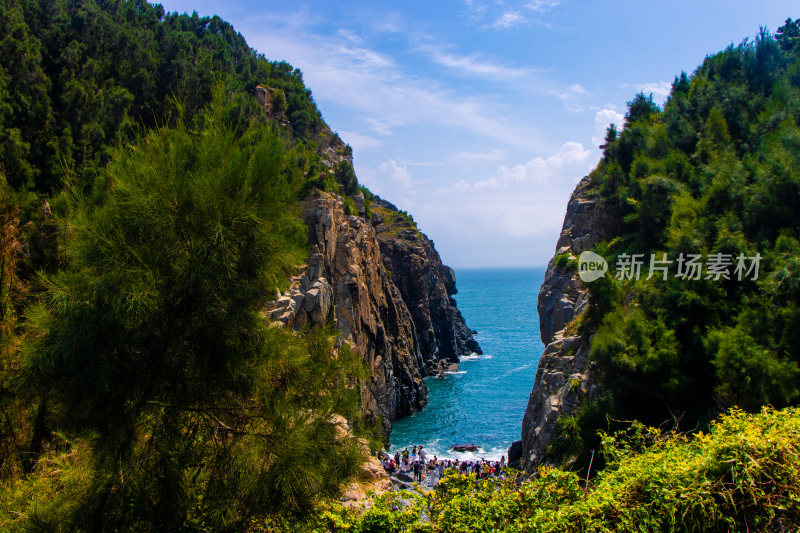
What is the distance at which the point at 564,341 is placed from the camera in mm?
21938

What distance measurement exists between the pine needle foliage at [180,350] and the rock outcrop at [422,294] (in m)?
49.6

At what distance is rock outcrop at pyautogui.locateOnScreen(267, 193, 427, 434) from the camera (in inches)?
1041

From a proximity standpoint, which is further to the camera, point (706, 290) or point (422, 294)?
point (422, 294)

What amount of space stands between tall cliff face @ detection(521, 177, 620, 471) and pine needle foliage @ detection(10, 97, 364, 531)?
1353 centimetres

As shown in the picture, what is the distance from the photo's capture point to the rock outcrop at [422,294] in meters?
60.5

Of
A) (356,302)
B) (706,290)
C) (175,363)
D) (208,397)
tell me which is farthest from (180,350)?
(356,302)

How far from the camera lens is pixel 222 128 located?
773cm

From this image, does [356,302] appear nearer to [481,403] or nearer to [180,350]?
[481,403]

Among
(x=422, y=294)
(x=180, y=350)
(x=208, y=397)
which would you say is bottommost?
(x=422, y=294)

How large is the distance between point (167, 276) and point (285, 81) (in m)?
46.7

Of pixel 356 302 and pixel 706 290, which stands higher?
pixel 706 290

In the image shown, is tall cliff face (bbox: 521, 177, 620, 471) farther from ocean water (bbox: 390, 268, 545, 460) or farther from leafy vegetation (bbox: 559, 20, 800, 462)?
ocean water (bbox: 390, 268, 545, 460)

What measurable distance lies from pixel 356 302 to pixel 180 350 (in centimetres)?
2695

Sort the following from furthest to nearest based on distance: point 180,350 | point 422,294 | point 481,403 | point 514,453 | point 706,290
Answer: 1. point 422,294
2. point 481,403
3. point 514,453
4. point 706,290
5. point 180,350
